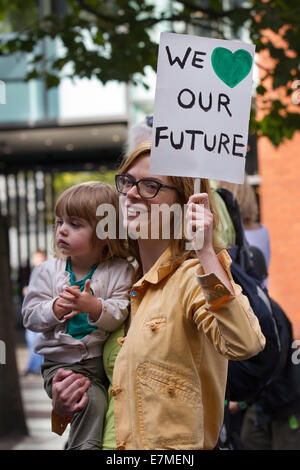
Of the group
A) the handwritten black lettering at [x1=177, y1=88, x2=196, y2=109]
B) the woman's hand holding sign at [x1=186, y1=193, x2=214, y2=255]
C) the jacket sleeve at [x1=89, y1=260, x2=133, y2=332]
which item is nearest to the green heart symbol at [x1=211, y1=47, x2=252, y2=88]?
the handwritten black lettering at [x1=177, y1=88, x2=196, y2=109]

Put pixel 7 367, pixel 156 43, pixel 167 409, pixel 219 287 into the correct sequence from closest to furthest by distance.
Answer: pixel 219 287, pixel 167 409, pixel 156 43, pixel 7 367

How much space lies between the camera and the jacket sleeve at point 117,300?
1934 mm

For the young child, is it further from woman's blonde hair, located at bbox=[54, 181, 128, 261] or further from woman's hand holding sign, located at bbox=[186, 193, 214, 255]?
woman's hand holding sign, located at bbox=[186, 193, 214, 255]

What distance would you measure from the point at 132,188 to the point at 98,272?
1.19 ft

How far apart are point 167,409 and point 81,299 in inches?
16.2

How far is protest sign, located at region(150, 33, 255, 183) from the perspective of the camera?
5.96ft

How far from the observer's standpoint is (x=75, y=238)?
2057 mm

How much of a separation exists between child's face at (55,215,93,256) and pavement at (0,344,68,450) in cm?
239

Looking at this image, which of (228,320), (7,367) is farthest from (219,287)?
(7,367)

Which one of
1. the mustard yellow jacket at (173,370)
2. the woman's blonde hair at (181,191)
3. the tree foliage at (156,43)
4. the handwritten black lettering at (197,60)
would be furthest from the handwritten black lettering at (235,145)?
the tree foliage at (156,43)

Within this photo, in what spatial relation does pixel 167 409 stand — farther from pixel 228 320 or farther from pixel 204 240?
pixel 204 240

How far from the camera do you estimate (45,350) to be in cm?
203

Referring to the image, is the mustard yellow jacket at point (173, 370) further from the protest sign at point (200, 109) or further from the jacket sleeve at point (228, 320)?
the protest sign at point (200, 109)

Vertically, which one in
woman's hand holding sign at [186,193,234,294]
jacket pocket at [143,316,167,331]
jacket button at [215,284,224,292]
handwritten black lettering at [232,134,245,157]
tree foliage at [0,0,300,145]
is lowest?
jacket pocket at [143,316,167,331]
